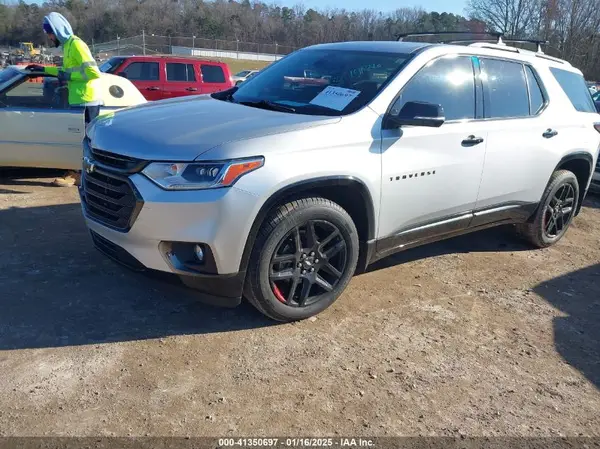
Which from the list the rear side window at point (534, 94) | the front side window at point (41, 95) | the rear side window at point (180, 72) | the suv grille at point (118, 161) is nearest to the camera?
the suv grille at point (118, 161)

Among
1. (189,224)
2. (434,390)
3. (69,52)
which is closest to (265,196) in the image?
(189,224)

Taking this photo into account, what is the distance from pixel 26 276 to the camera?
13.5 feet

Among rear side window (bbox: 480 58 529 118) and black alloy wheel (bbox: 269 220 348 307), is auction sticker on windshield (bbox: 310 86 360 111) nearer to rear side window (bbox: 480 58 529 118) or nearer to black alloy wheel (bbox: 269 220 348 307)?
black alloy wheel (bbox: 269 220 348 307)

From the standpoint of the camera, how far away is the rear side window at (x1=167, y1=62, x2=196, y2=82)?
12.8m

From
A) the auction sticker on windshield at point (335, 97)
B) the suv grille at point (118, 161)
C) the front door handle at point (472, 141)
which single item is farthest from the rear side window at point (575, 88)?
the suv grille at point (118, 161)

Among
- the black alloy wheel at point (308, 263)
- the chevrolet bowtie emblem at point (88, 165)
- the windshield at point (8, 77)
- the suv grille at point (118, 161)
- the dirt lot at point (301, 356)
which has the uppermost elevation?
the windshield at point (8, 77)

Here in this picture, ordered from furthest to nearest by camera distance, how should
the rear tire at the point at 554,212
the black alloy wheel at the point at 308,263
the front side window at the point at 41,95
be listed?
1. the front side window at the point at 41,95
2. the rear tire at the point at 554,212
3. the black alloy wheel at the point at 308,263

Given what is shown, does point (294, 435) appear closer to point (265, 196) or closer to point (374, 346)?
point (374, 346)

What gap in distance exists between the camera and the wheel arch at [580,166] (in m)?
5.32

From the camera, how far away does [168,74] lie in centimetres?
1276

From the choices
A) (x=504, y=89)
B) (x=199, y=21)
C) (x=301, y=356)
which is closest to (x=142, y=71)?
(x=504, y=89)

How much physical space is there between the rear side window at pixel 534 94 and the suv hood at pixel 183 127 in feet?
7.54

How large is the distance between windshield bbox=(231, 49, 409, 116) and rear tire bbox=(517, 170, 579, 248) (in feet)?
7.39

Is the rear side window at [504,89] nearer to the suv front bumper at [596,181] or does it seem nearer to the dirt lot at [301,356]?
the dirt lot at [301,356]
